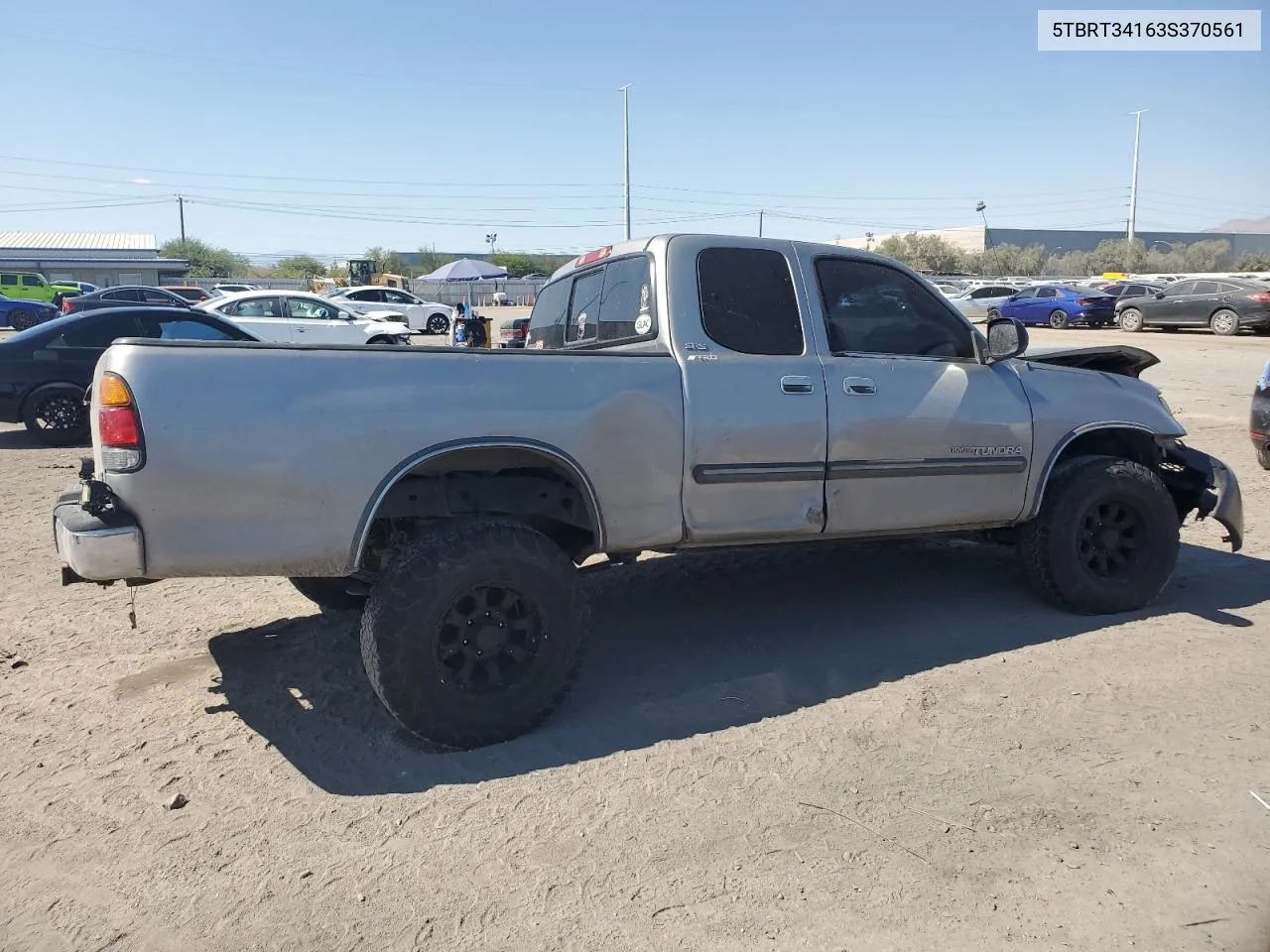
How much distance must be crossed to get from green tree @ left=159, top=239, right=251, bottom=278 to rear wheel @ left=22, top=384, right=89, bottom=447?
82.2 m

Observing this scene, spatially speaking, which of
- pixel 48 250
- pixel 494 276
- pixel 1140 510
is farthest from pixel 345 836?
pixel 48 250

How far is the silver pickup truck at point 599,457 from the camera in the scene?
332 cm

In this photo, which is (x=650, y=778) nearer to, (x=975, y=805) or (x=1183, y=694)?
(x=975, y=805)

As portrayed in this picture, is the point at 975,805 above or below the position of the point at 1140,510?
below

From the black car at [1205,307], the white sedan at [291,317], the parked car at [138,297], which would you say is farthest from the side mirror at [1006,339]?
the black car at [1205,307]

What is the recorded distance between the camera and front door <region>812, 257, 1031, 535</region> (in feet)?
14.4

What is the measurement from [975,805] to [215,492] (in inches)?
110

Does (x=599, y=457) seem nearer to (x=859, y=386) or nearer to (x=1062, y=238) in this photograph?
(x=859, y=386)

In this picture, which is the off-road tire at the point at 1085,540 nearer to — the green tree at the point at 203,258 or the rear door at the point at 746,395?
the rear door at the point at 746,395

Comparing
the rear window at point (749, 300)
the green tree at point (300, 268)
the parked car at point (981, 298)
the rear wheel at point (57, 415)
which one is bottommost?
the rear wheel at point (57, 415)

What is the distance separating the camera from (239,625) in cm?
506

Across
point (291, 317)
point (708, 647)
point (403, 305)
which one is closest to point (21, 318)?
point (403, 305)

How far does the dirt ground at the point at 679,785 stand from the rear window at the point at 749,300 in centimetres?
149

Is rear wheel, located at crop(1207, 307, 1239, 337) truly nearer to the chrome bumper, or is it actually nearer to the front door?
the front door
